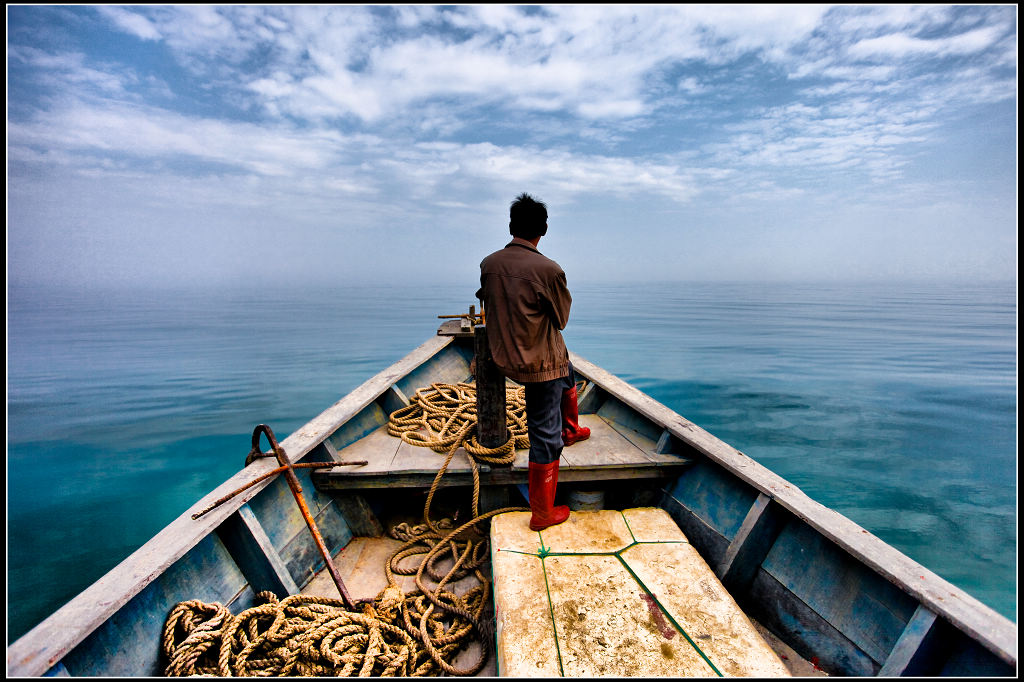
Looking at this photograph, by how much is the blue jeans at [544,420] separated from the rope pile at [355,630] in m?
0.61

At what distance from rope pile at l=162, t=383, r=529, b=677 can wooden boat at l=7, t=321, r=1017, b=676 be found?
143 mm

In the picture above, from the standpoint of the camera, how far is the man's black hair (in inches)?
89.6

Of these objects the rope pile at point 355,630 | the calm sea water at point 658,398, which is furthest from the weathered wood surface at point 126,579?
the calm sea water at point 658,398

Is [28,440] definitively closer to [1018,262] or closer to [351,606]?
[351,606]

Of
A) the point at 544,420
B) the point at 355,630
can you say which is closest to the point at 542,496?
the point at 544,420

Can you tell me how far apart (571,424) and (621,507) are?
668 mm

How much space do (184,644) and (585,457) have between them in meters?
2.15

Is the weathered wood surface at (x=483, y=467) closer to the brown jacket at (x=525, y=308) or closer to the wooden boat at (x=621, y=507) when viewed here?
the wooden boat at (x=621, y=507)

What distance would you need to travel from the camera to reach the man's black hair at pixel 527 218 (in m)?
2.28

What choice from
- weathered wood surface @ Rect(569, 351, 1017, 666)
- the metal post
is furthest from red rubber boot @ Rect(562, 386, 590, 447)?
weathered wood surface @ Rect(569, 351, 1017, 666)

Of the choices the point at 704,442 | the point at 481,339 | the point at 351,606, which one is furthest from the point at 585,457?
the point at 351,606

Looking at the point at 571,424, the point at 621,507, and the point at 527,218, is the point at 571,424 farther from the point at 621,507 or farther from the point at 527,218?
the point at 527,218

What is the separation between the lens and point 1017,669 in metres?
1.27

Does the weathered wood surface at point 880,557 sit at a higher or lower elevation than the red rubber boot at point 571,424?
lower
